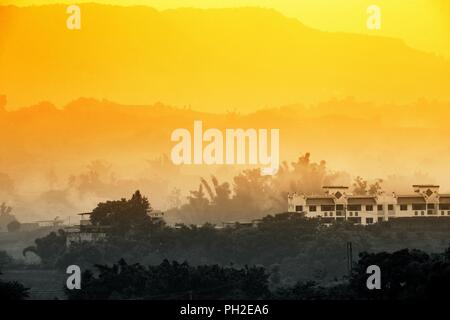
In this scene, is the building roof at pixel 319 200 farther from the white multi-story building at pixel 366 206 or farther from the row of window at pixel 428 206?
the row of window at pixel 428 206

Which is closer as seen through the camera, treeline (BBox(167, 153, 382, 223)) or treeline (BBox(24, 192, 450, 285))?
treeline (BBox(167, 153, 382, 223))

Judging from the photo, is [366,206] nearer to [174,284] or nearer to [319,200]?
[319,200]

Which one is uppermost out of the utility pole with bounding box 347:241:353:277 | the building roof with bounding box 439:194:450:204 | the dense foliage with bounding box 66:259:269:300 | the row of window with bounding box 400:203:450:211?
the building roof with bounding box 439:194:450:204

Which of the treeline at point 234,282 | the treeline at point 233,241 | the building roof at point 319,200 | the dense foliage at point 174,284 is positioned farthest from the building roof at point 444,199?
the dense foliage at point 174,284

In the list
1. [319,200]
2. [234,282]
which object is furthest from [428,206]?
[234,282]

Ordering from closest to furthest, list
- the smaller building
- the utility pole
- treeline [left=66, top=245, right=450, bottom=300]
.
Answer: treeline [left=66, top=245, right=450, bottom=300] → the utility pole → the smaller building

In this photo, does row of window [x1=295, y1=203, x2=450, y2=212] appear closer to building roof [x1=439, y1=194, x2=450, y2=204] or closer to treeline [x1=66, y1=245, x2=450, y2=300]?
building roof [x1=439, y1=194, x2=450, y2=204]

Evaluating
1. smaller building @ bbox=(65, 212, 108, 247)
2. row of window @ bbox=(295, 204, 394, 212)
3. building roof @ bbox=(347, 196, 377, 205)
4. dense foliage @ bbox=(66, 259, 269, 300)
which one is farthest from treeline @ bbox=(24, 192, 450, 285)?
dense foliage @ bbox=(66, 259, 269, 300)
